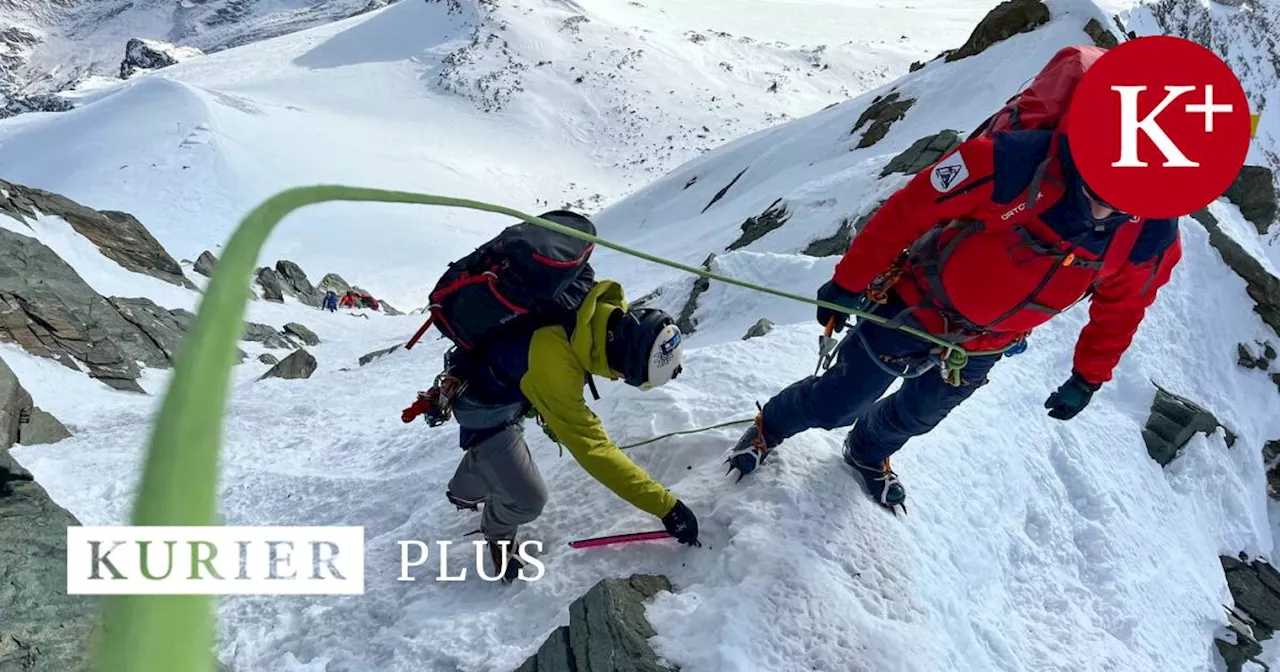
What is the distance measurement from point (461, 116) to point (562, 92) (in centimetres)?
722

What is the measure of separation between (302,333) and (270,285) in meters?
3.92

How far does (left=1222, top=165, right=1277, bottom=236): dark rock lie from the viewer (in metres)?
10.4

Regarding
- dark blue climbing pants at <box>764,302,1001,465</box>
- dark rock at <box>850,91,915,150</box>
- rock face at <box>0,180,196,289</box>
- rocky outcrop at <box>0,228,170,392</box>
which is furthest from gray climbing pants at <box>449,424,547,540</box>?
rock face at <box>0,180,196,289</box>

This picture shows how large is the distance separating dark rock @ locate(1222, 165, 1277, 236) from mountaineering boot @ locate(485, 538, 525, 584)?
39.2 feet

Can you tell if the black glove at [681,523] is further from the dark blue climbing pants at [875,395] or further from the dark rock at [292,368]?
the dark rock at [292,368]

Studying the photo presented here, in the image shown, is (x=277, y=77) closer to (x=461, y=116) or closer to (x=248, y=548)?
(x=461, y=116)

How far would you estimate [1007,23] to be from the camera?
603 inches

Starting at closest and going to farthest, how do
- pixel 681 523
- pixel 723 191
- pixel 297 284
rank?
pixel 681 523
pixel 723 191
pixel 297 284

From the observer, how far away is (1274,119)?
59.7 ft

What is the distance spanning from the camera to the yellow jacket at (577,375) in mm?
2777

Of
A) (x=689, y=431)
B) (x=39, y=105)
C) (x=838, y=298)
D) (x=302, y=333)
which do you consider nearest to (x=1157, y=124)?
(x=838, y=298)

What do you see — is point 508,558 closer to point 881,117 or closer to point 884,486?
point 884,486

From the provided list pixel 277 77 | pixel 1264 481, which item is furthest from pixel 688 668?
pixel 277 77

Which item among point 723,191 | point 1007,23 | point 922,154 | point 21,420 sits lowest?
point 723,191
